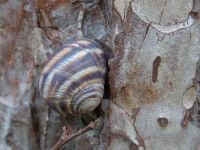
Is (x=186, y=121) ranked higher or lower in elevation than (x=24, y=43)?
lower

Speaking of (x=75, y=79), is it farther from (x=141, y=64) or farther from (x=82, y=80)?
(x=141, y=64)

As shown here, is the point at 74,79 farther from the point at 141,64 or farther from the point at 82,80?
the point at 141,64

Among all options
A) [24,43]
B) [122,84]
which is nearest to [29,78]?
[24,43]

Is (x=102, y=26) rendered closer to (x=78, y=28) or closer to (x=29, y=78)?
(x=78, y=28)

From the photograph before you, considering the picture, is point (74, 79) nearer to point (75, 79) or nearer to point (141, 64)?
point (75, 79)

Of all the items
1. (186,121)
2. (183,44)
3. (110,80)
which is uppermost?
(183,44)

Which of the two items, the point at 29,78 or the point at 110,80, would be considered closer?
the point at 110,80

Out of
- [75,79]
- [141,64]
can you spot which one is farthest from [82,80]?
[141,64]

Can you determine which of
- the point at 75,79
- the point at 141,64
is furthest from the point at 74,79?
the point at 141,64
